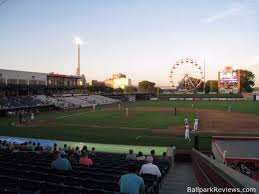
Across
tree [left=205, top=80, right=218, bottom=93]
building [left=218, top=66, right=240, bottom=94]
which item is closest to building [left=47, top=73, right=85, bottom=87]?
building [left=218, top=66, right=240, bottom=94]

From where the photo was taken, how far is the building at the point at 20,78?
77438mm

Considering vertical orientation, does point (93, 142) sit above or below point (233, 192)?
below

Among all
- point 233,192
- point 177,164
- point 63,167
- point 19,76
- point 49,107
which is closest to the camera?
point 233,192

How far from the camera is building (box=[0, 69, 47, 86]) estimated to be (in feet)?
254

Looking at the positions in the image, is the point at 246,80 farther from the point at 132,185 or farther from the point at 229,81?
the point at 132,185

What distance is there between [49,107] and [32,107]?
23.1 feet

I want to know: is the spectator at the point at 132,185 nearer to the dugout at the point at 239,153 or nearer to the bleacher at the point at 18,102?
the dugout at the point at 239,153

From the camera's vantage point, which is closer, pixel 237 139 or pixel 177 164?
pixel 177 164

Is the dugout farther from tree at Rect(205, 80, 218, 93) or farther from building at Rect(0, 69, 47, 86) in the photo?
tree at Rect(205, 80, 218, 93)

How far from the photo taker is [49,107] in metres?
71.6

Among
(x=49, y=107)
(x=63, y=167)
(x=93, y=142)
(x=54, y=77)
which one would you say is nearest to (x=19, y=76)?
(x=49, y=107)

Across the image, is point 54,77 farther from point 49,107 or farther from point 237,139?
point 237,139

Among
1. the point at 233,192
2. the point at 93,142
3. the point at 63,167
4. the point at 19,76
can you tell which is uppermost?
the point at 19,76

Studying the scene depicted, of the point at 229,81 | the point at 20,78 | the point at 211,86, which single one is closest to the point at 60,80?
the point at 20,78
